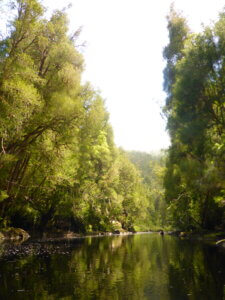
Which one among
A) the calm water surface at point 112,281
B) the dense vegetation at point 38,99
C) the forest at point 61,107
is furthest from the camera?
the forest at point 61,107

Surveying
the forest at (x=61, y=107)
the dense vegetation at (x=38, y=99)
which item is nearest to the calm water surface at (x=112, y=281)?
the forest at (x=61, y=107)

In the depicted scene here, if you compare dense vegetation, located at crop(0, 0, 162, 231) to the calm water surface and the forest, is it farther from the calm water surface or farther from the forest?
the calm water surface

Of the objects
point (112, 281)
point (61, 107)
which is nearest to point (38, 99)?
point (61, 107)

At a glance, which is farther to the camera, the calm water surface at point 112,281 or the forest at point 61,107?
the forest at point 61,107

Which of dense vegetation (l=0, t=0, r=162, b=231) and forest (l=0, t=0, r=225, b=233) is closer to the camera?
dense vegetation (l=0, t=0, r=162, b=231)

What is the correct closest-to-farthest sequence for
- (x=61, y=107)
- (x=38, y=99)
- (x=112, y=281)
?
(x=112, y=281)
(x=38, y=99)
(x=61, y=107)

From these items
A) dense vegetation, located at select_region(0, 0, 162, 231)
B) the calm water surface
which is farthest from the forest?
the calm water surface

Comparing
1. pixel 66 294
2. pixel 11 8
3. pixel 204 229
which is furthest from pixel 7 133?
pixel 204 229

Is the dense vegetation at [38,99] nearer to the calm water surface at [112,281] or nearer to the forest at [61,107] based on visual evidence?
the forest at [61,107]

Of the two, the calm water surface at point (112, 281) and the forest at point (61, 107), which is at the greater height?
the forest at point (61, 107)

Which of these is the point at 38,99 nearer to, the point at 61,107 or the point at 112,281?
the point at 61,107

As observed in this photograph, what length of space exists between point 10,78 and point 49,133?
4382 mm

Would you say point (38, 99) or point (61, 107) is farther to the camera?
point (61, 107)

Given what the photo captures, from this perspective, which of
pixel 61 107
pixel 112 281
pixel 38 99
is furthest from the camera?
pixel 61 107
